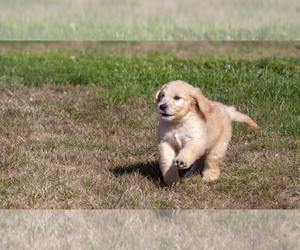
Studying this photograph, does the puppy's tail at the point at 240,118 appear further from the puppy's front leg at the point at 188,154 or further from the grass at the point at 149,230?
the grass at the point at 149,230

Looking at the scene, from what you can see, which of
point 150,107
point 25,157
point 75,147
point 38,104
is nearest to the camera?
point 25,157

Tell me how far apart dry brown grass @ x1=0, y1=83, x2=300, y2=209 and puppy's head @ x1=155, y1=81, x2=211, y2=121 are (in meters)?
0.57

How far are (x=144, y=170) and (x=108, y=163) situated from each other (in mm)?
343

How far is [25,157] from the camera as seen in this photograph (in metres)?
4.02

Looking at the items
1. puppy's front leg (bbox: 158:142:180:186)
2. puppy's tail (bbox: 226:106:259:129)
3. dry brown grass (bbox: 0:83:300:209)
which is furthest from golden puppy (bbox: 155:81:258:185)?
puppy's tail (bbox: 226:106:259:129)

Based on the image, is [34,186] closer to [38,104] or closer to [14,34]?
[14,34]

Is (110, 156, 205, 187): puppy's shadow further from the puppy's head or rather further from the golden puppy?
the puppy's head

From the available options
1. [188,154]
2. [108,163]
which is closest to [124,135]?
[108,163]

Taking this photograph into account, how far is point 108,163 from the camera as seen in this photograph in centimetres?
401

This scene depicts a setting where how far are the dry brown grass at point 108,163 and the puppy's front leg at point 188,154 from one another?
262 mm

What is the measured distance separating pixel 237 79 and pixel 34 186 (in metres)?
3.56

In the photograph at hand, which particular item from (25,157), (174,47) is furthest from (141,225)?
(174,47)

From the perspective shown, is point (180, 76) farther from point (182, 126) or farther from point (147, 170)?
point (182, 126)

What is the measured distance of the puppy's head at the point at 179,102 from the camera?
3.29 m
